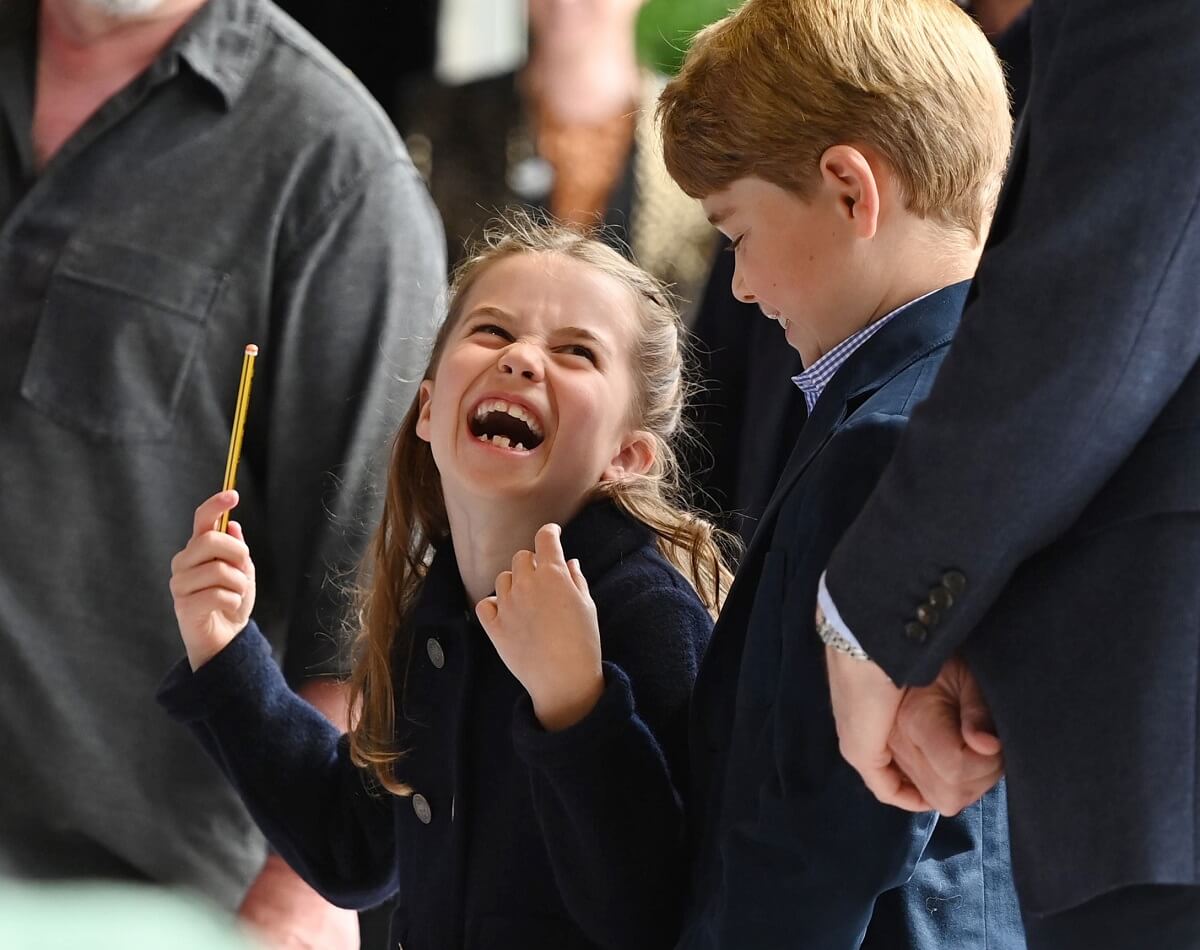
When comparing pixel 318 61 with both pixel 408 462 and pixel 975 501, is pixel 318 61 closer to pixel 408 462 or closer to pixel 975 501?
pixel 408 462

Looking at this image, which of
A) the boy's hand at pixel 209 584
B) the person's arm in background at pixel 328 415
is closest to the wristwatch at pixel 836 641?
the boy's hand at pixel 209 584

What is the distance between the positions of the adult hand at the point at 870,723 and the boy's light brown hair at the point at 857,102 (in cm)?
41

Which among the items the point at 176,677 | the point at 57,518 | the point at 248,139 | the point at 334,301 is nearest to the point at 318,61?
the point at 248,139

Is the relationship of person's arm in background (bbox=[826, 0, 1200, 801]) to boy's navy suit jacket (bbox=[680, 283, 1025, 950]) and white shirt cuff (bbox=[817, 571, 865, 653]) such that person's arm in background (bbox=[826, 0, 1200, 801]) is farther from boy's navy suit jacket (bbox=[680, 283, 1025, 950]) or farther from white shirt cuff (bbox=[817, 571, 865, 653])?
boy's navy suit jacket (bbox=[680, 283, 1025, 950])

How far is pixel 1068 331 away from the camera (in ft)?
3.74

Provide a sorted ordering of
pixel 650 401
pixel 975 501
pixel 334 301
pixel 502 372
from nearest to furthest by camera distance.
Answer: pixel 975 501 → pixel 502 372 → pixel 650 401 → pixel 334 301

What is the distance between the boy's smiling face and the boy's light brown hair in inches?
0.6

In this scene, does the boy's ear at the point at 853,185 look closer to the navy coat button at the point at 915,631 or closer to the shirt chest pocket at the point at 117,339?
the navy coat button at the point at 915,631

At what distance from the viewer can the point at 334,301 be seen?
2.09 m

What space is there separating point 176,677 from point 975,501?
88cm

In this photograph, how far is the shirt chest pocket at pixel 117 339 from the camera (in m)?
2.09

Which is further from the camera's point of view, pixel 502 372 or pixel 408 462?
pixel 408 462

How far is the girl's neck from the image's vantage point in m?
1.65

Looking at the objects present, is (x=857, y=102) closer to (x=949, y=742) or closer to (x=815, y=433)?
(x=815, y=433)
